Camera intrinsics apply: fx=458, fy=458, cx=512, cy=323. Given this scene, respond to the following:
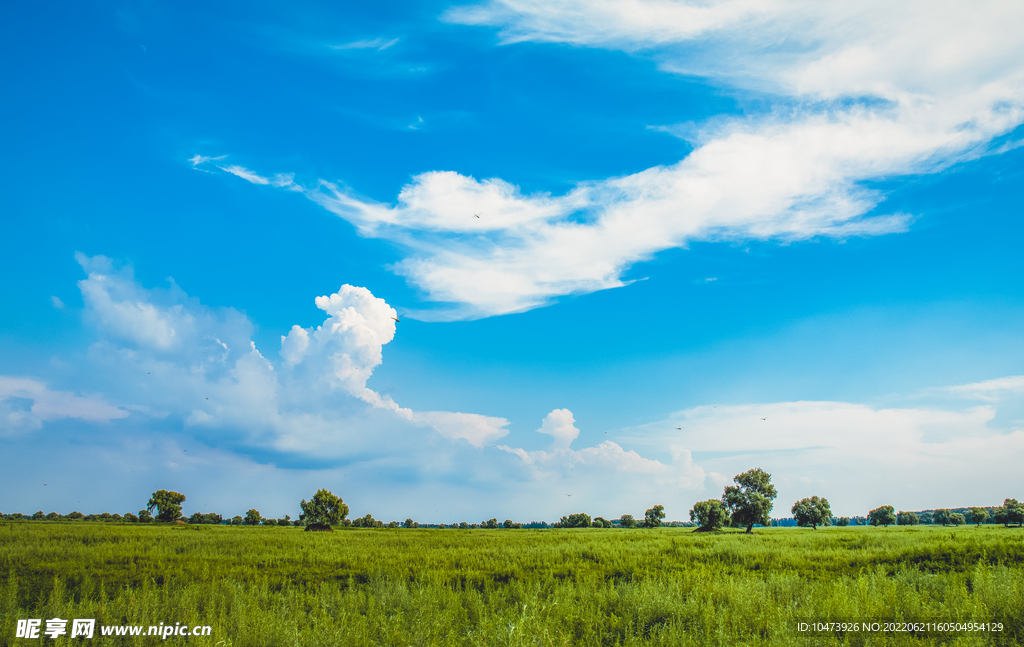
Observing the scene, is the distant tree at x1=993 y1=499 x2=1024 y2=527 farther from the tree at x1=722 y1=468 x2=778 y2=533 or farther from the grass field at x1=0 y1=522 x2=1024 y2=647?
the grass field at x1=0 y1=522 x2=1024 y2=647

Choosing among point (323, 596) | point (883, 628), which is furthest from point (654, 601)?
point (323, 596)

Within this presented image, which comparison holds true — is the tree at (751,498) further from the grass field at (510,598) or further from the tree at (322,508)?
the tree at (322,508)

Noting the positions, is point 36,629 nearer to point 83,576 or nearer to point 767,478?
point 83,576

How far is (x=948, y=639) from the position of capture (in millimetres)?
9336

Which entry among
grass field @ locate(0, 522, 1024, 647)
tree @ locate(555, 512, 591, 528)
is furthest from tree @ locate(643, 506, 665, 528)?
grass field @ locate(0, 522, 1024, 647)

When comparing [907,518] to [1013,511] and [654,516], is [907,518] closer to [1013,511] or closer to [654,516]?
[1013,511]

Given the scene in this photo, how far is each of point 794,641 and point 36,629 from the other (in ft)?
55.4

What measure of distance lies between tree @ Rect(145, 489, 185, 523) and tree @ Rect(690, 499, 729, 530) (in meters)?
108

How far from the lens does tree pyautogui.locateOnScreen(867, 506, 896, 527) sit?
105m

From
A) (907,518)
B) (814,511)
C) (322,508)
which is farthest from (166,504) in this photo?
(907,518)

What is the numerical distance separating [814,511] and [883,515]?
45.0 m

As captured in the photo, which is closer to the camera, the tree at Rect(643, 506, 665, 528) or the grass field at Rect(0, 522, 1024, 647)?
the grass field at Rect(0, 522, 1024, 647)

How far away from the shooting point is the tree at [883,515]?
10488cm

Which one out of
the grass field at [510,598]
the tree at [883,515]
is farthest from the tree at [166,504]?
the tree at [883,515]
